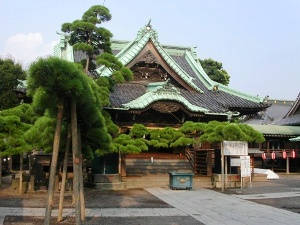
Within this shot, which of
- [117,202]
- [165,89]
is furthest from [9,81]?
[117,202]

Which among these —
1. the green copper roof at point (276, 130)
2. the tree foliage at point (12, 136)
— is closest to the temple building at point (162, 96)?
the tree foliage at point (12, 136)

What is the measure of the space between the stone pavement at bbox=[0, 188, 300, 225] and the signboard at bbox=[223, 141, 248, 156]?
3.95 metres

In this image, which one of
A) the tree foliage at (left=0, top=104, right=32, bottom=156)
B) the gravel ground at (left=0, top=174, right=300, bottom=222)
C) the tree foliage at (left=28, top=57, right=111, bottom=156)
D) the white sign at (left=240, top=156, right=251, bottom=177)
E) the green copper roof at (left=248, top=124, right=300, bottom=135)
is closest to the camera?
the tree foliage at (left=28, top=57, right=111, bottom=156)

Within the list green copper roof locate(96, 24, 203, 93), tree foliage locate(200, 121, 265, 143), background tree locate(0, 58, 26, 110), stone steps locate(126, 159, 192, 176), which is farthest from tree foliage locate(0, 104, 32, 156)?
background tree locate(0, 58, 26, 110)

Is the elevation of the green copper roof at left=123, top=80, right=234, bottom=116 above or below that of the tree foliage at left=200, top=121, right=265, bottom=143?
above

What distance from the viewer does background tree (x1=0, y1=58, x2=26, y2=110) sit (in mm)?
33859

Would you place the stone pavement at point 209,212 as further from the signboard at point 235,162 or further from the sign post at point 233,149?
the signboard at point 235,162

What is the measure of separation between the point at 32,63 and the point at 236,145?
44.3 ft

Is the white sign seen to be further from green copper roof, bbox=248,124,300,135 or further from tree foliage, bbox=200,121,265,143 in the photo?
green copper roof, bbox=248,124,300,135

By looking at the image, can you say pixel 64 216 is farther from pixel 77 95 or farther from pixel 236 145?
pixel 236 145

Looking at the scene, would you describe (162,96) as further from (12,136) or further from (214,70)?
(214,70)

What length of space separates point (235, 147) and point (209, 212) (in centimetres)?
741

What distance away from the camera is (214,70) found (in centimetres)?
5072

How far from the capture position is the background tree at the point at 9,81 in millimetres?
33859
